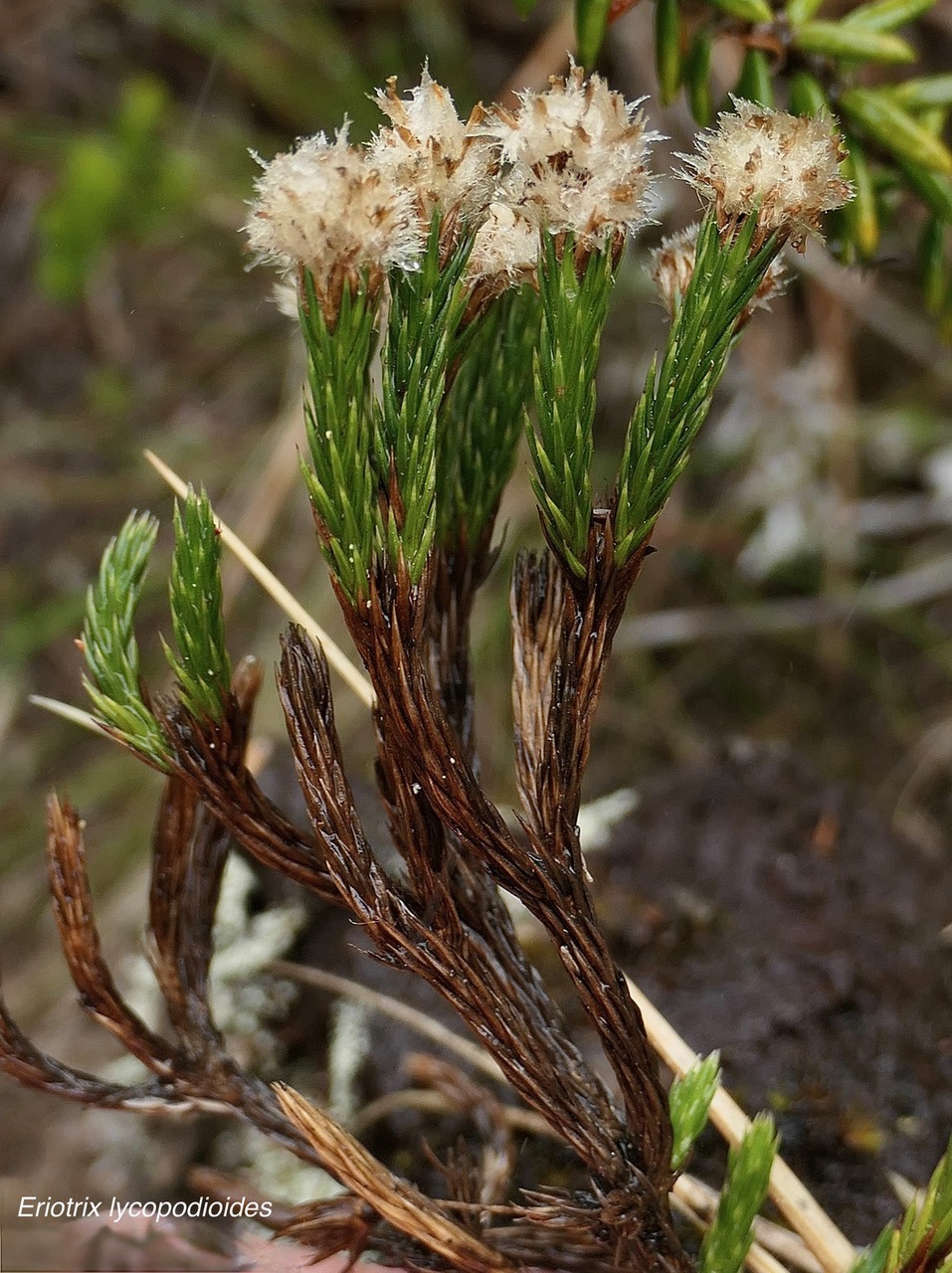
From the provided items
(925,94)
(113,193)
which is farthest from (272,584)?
(113,193)

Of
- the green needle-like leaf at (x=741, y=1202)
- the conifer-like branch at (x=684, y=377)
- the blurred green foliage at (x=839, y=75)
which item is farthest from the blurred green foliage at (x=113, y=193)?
the green needle-like leaf at (x=741, y=1202)

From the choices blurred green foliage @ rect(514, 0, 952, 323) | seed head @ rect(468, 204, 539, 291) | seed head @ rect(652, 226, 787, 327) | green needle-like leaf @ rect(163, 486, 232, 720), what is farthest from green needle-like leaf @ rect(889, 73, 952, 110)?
green needle-like leaf @ rect(163, 486, 232, 720)

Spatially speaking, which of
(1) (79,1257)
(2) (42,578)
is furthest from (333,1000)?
(2) (42,578)

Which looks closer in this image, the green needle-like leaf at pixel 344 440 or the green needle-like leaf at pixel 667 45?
the green needle-like leaf at pixel 344 440

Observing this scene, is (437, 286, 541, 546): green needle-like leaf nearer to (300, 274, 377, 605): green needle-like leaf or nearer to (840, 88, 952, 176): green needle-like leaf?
(300, 274, 377, 605): green needle-like leaf

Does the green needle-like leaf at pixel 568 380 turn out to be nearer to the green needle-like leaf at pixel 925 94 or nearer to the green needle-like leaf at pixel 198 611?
the green needle-like leaf at pixel 198 611

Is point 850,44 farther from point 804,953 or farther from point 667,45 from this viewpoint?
point 804,953

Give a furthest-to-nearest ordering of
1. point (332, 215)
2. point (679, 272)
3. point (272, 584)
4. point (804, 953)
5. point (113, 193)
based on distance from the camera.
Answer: point (113, 193) < point (804, 953) < point (272, 584) < point (679, 272) < point (332, 215)
